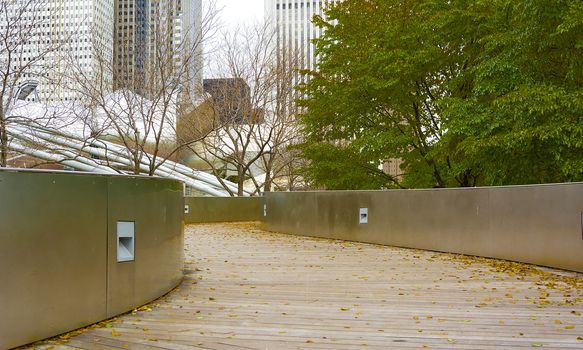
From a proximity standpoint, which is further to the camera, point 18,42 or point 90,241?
point 18,42

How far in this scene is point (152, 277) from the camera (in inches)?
251

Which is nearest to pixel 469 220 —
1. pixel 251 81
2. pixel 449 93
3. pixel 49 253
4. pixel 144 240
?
pixel 144 240

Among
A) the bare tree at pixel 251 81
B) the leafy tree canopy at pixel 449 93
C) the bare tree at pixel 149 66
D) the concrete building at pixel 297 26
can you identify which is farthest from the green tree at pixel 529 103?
the bare tree at pixel 251 81

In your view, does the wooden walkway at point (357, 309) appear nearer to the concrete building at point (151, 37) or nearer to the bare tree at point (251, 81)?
the concrete building at point (151, 37)

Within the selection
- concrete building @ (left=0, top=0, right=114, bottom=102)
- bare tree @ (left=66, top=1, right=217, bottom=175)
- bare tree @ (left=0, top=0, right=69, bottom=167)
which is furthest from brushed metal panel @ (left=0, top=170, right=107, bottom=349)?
bare tree @ (left=66, top=1, right=217, bottom=175)

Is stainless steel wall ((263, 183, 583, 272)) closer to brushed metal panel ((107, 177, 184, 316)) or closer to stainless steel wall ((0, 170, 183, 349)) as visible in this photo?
brushed metal panel ((107, 177, 184, 316))

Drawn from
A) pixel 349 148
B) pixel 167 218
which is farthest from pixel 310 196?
pixel 167 218

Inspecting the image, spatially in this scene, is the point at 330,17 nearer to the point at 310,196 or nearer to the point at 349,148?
the point at 349,148

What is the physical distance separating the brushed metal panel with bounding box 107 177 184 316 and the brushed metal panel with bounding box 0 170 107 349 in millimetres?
160

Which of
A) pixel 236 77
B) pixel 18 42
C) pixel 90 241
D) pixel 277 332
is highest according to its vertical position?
pixel 236 77

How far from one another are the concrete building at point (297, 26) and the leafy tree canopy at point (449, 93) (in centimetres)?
253

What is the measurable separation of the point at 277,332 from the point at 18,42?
527 inches

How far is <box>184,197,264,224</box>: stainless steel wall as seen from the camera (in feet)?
82.2

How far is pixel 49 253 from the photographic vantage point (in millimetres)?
4645
